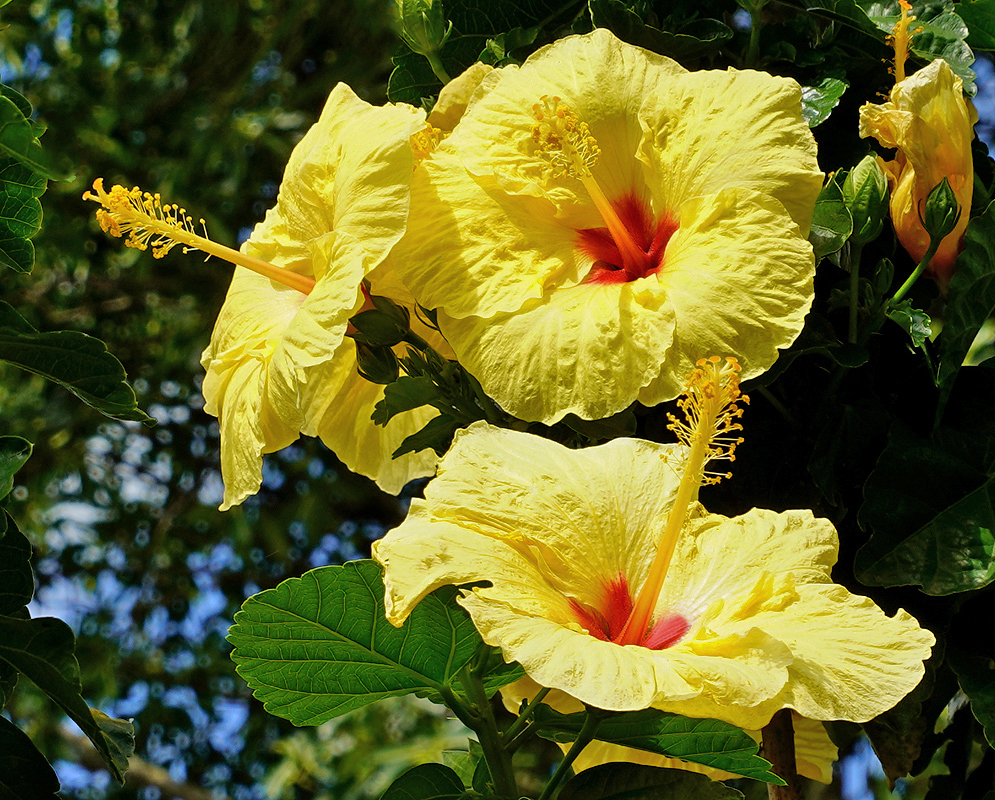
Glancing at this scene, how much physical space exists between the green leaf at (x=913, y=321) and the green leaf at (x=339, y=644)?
0.41 m

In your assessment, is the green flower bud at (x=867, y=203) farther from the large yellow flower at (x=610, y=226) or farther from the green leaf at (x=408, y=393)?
the green leaf at (x=408, y=393)

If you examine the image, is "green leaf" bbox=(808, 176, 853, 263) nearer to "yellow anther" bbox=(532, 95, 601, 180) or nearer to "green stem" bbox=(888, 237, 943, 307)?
"green stem" bbox=(888, 237, 943, 307)

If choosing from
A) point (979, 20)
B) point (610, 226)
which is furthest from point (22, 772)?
point (979, 20)

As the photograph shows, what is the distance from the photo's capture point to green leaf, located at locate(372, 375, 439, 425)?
0.91 metres

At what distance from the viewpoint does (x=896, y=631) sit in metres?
0.71

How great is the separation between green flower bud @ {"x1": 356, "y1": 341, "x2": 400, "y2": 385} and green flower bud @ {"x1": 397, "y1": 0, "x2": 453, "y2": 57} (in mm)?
334

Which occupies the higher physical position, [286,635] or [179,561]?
[286,635]

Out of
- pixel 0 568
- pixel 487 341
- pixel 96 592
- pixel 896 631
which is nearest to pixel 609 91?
pixel 487 341

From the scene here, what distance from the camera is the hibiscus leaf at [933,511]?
86 cm

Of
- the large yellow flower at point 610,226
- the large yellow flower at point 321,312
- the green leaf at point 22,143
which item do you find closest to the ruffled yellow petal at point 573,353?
the large yellow flower at point 610,226

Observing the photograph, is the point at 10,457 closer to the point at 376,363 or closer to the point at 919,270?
the point at 376,363

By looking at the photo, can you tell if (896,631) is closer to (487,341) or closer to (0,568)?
(487,341)

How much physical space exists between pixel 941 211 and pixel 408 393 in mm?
465

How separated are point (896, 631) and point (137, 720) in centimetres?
275
